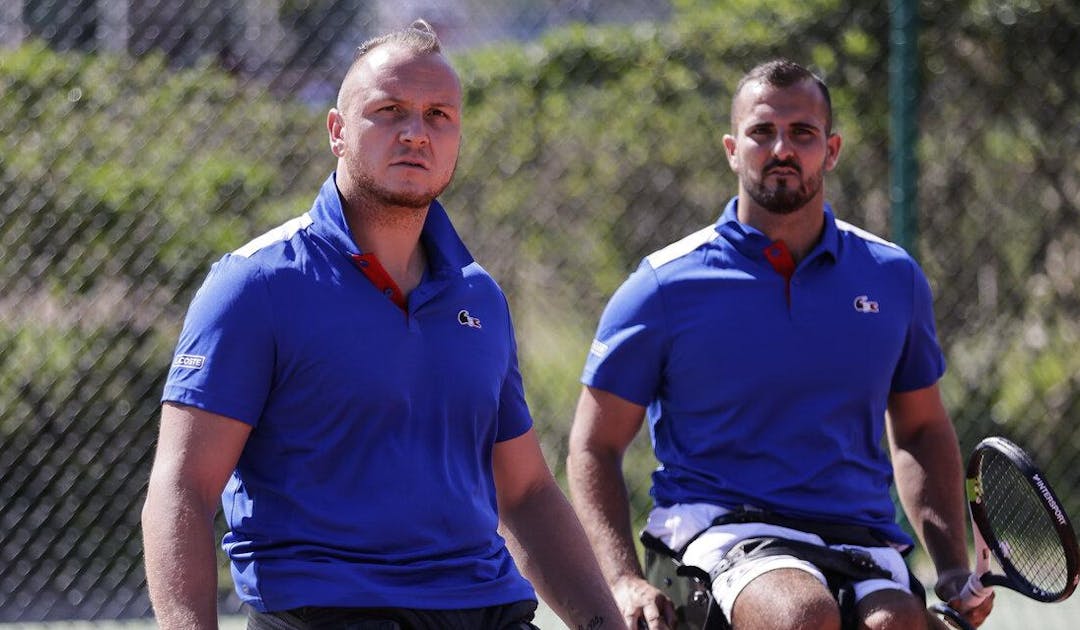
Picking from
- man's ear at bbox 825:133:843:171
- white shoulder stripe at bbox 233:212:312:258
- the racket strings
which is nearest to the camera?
white shoulder stripe at bbox 233:212:312:258

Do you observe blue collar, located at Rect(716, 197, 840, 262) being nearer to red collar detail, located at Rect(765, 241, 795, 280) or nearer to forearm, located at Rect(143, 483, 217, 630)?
red collar detail, located at Rect(765, 241, 795, 280)

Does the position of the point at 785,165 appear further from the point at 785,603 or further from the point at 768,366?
the point at 785,603

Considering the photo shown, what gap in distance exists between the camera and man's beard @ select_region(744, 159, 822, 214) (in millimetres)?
4027

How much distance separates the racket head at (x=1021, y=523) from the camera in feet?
11.8

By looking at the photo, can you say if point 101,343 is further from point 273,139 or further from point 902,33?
point 902,33

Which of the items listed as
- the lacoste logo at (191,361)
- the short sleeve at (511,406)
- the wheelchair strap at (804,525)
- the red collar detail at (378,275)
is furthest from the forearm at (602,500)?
the lacoste logo at (191,361)

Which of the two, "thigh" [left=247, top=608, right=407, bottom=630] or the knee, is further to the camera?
the knee

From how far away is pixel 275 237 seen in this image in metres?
2.89

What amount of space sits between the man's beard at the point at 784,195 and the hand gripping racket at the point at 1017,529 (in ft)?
2.53

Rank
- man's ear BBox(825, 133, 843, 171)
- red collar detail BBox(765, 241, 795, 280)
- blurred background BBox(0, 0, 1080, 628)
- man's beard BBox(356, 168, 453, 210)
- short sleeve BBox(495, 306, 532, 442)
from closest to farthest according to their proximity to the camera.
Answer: man's beard BBox(356, 168, 453, 210)
short sleeve BBox(495, 306, 532, 442)
red collar detail BBox(765, 241, 795, 280)
man's ear BBox(825, 133, 843, 171)
blurred background BBox(0, 0, 1080, 628)

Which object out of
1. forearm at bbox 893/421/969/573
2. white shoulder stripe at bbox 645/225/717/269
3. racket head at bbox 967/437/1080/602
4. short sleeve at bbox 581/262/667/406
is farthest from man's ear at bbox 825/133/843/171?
racket head at bbox 967/437/1080/602

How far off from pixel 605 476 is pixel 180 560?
1.62 m

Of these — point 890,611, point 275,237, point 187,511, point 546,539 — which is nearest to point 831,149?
point 890,611

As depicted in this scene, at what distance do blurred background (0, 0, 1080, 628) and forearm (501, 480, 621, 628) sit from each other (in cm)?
301
